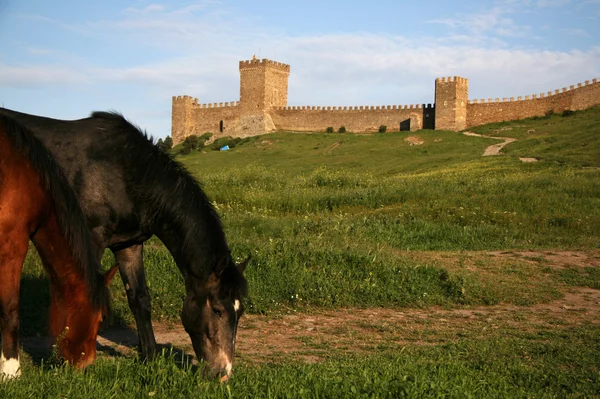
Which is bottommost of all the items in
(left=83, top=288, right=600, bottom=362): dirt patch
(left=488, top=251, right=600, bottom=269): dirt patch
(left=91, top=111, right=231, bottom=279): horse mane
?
(left=83, top=288, right=600, bottom=362): dirt patch

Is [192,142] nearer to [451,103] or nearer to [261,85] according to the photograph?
[261,85]

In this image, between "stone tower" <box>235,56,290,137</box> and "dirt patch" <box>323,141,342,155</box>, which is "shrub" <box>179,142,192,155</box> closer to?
"stone tower" <box>235,56,290,137</box>

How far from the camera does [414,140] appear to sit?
49.0 meters

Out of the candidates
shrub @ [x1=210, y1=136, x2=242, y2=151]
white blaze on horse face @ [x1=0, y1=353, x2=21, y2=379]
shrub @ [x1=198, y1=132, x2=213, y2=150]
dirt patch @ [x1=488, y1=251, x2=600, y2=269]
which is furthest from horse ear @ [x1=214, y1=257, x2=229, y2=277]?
shrub @ [x1=198, y1=132, x2=213, y2=150]

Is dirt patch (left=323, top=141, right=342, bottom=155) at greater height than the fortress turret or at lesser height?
lesser

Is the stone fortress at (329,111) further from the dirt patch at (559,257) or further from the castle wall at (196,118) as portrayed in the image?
the dirt patch at (559,257)

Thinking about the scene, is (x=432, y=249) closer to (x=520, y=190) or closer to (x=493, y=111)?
(x=520, y=190)

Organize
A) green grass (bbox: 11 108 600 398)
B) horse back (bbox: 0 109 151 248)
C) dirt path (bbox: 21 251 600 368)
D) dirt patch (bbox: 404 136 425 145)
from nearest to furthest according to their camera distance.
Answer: green grass (bbox: 11 108 600 398) < horse back (bbox: 0 109 151 248) < dirt path (bbox: 21 251 600 368) < dirt patch (bbox: 404 136 425 145)

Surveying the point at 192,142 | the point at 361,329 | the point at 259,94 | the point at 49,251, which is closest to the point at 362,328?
the point at 361,329

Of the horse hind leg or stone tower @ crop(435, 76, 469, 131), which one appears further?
stone tower @ crop(435, 76, 469, 131)

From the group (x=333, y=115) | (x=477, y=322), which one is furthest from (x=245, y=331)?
(x=333, y=115)

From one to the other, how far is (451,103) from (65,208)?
5382 cm

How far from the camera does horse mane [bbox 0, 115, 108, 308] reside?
418 centimetres

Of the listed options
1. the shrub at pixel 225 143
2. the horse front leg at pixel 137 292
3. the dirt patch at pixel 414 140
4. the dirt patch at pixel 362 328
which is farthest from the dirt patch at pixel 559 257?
the shrub at pixel 225 143
